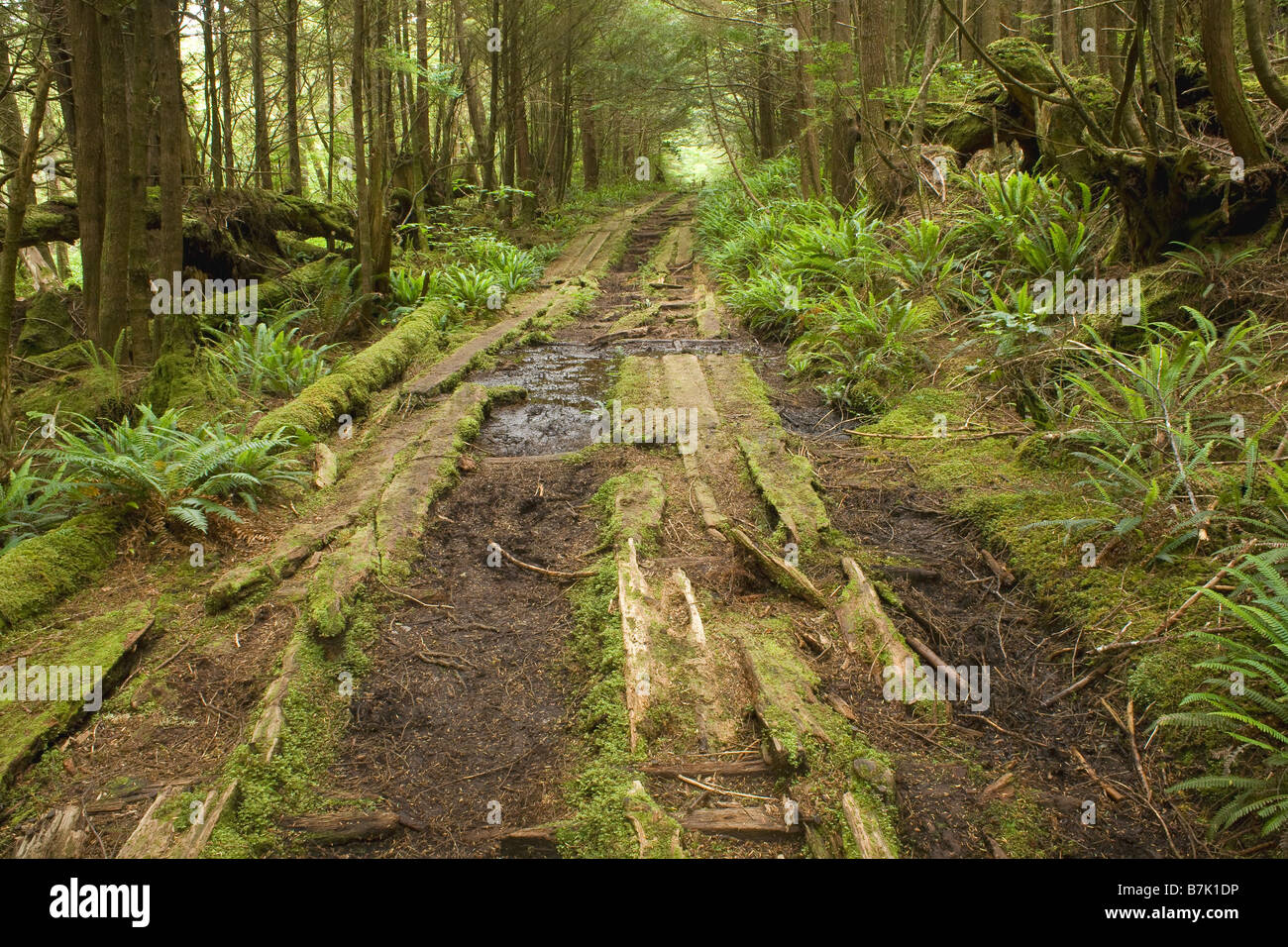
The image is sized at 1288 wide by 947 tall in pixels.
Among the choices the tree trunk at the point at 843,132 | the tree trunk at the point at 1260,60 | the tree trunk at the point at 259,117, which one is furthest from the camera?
the tree trunk at the point at 259,117

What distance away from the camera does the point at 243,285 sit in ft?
31.2

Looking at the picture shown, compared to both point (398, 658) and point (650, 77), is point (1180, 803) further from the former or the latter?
point (650, 77)

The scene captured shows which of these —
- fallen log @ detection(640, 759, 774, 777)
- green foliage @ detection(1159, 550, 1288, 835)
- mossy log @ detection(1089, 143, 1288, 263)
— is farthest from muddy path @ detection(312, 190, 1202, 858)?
mossy log @ detection(1089, 143, 1288, 263)

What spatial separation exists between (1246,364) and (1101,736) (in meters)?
2.72

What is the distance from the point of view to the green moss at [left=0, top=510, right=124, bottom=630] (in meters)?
3.31

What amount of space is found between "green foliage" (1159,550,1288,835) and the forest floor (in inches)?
7.3

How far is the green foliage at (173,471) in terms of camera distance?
3.89 meters

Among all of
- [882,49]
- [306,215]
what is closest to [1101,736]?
[882,49]

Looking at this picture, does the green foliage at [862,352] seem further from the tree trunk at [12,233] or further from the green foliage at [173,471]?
the tree trunk at [12,233]

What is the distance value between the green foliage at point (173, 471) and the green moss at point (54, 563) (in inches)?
6.6

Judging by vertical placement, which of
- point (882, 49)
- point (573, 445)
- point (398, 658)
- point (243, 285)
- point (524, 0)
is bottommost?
point (398, 658)

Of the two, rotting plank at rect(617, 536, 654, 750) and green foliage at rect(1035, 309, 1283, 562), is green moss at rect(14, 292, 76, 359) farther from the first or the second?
green foliage at rect(1035, 309, 1283, 562)

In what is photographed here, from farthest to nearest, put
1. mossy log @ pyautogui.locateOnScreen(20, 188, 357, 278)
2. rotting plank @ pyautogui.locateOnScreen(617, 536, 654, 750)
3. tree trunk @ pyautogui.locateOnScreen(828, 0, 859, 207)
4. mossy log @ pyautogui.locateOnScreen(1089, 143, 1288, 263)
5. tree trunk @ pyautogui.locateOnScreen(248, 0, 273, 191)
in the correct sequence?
tree trunk @ pyautogui.locateOnScreen(248, 0, 273, 191) < tree trunk @ pyautogui.locateOnScreen(828, 0, 859, 207) < mossy log @ pyautogui.locateOnScreen(20, 188, 357, 278) < mossy log @ pyautogui.locateOnScreen(1089, 143, 1288, 263) < rotting plank @ pyautogui.locateOnScreen(617, 536, 654, 750)

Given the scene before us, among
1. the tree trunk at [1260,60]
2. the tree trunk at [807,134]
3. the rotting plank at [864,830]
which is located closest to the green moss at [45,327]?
the tree trunk at [807,134]
